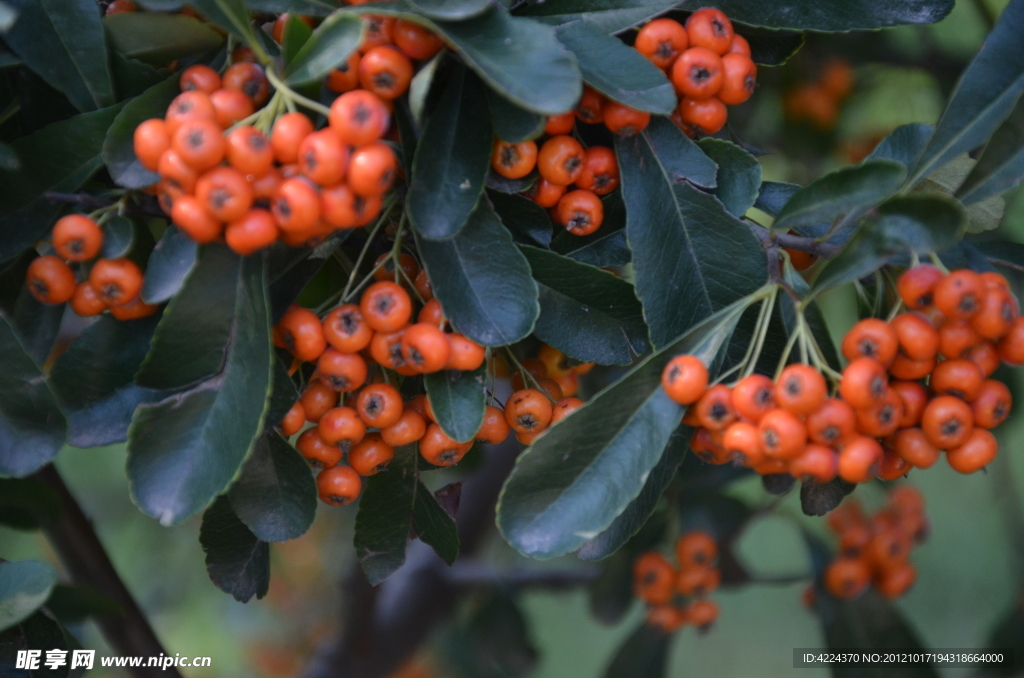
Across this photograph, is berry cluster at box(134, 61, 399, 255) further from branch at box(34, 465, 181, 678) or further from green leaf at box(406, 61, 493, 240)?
branch at box(34, 465, 181, 678)

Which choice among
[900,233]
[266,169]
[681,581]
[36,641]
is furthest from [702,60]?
[681,581]

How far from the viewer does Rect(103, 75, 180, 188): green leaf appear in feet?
3.25

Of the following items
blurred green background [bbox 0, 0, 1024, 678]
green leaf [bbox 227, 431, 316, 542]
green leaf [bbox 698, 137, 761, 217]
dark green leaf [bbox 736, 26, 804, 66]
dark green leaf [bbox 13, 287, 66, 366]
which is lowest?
blurred green background [bbox 0, 0, 1024, 678]

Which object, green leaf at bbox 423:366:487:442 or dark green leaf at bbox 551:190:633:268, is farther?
dark green leaf at bbox 551:190:633:268

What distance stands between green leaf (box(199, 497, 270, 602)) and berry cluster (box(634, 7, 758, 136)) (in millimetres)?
934

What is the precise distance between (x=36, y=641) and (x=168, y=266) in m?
0.76

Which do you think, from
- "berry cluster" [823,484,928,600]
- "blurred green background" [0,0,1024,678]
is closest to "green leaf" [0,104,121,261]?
"blurred green background" [0,0,1024,678]

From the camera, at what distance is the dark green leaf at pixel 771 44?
1.22 metres

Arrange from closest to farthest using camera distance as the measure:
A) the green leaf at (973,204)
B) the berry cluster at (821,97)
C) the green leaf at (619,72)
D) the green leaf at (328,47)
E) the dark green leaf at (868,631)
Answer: the green leaf at (328,47) → the green leaf at (619,72) → the green leaf at (973,204) → the dark green leaf at (868,631) → the berry cluster at (821,97)

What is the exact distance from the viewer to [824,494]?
3.83 ft

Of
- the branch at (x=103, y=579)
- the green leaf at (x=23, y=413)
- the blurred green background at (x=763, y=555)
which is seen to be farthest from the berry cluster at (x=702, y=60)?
the blurred green background at (x=763, y=555)

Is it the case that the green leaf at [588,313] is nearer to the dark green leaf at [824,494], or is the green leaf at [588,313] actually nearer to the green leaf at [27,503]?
the dark green leaf at [824,494]

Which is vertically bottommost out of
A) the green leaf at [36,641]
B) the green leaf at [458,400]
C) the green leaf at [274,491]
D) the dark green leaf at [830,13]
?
the green leaf at [36,641]

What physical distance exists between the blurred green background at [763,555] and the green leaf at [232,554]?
6.24ft
